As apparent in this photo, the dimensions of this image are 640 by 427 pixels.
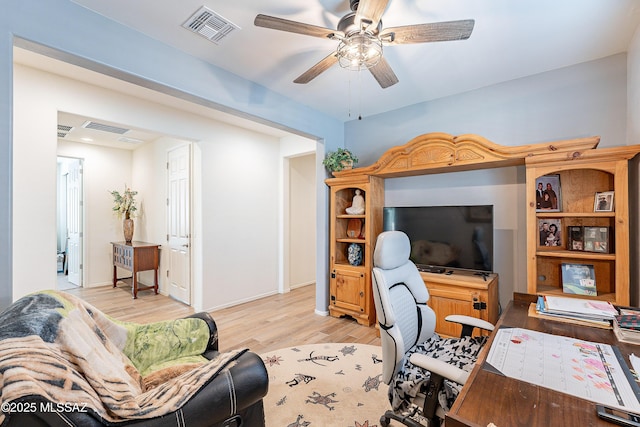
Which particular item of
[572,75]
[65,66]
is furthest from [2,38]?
[572,75]

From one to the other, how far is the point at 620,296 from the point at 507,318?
1110mm

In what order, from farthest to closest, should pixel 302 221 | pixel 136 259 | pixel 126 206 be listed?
1. pixel 302 221
2. pixel 126 206
3. pixel 136 259

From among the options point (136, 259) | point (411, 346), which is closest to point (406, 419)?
point (411, 346)

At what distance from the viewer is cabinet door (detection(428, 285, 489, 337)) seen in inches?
97.1

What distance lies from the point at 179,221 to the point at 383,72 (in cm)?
362

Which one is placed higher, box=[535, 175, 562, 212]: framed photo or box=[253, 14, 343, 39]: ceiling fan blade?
box=[253, 14, 343, 39]: ceiling fan blade

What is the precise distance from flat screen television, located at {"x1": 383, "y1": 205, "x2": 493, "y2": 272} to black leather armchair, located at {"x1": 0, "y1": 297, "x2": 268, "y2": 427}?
2241 mm

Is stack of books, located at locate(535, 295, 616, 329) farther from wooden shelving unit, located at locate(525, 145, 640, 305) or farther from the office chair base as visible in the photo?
the office chair base

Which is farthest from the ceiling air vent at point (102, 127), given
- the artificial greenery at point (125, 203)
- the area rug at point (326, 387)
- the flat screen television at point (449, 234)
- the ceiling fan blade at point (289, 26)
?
the flat screen television at point (449, 234)

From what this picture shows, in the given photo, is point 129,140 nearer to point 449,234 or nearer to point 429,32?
point 429,32

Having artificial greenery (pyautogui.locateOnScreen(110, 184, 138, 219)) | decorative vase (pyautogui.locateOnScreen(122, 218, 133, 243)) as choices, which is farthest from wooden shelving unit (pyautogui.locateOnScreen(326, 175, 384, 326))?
artificial greenery (pyautogui.locateOnScreen(110, 184, 138, 219))

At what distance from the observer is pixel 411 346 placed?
1683mm

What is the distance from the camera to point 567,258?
2311mm

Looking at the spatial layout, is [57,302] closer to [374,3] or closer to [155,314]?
[374,3]
